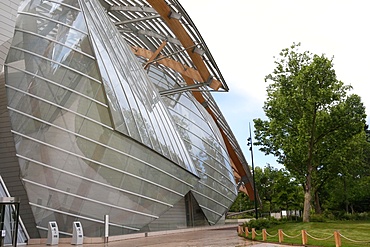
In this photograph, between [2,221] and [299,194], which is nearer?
[2,221]

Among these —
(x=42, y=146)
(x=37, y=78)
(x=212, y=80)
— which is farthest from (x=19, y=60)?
(x=212, y=80)

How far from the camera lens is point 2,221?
13.1m

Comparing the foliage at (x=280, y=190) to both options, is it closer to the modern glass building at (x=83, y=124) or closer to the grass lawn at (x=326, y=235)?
the grass lawn at (x=326, y=235)

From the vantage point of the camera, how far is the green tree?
28.0 meters

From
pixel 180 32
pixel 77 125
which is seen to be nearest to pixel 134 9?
pixel 180 32

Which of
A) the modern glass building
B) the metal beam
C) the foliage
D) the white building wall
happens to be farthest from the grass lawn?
the foliage

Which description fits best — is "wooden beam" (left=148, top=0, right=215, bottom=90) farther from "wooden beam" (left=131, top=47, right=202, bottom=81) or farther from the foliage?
the foliage

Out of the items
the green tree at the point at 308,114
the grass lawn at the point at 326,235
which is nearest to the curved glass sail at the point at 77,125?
the grass lawn at the point at 326,235

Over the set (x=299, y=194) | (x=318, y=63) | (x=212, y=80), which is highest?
(x=318, y=63)

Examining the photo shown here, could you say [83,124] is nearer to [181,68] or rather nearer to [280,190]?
[181,68]

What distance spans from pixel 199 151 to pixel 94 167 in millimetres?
13387

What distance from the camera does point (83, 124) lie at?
17.5 metres

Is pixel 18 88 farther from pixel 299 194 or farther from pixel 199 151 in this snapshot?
pixel 299 194

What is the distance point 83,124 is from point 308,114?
19244 mm
